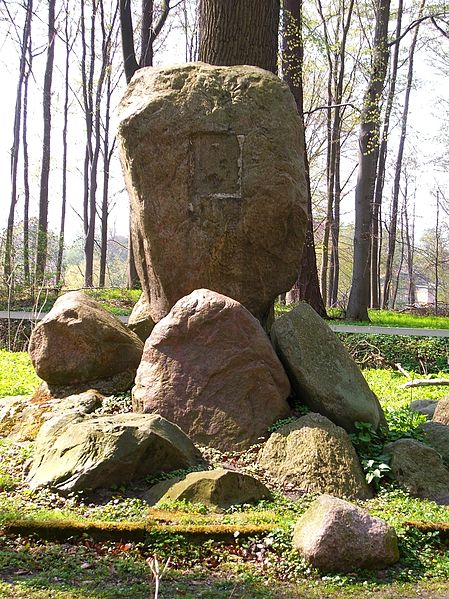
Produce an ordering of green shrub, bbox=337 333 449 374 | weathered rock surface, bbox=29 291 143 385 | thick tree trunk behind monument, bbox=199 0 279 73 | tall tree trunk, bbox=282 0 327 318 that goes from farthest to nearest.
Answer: tall tree trunk, bbox=282 0 327 318, green shrub, bbox=337 333 449 374, thick tree trunk behind monument, bbox=199 0 279 73, weathered rock surface, bbox=29 291 143 385

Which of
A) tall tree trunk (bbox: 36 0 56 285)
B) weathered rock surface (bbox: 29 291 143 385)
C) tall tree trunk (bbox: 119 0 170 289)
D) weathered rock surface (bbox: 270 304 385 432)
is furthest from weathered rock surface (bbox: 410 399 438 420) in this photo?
tall tree trunk (bbox: 36 0 56 285)

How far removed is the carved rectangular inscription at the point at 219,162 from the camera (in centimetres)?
633

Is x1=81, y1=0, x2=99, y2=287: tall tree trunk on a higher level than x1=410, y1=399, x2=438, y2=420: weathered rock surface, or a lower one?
higher

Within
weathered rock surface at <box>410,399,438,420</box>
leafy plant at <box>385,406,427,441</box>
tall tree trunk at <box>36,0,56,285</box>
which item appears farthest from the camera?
tall tree trunk at <box>36,0,56,285</box>

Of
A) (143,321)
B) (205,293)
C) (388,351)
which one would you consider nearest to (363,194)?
(388,351)

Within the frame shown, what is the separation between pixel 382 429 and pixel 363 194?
10.3 m

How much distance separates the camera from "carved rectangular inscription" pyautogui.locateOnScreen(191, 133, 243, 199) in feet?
20.8

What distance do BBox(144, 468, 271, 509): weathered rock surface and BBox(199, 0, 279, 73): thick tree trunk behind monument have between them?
5.55m

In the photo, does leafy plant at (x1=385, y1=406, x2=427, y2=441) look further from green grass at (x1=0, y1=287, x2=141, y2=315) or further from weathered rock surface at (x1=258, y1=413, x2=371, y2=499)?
green grass at (x1=0, y1=287, x2=141, y2=315)

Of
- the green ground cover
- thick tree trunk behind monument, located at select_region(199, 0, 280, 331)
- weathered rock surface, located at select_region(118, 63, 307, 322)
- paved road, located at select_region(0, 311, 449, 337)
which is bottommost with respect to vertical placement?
the green ground cover

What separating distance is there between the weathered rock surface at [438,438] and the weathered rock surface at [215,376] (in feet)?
4.37

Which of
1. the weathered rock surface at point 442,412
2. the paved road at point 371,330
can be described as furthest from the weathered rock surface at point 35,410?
the paved road at point 371,330

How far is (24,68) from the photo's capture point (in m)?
23.1

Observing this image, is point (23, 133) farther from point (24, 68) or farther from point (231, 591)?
point (231, 591)
